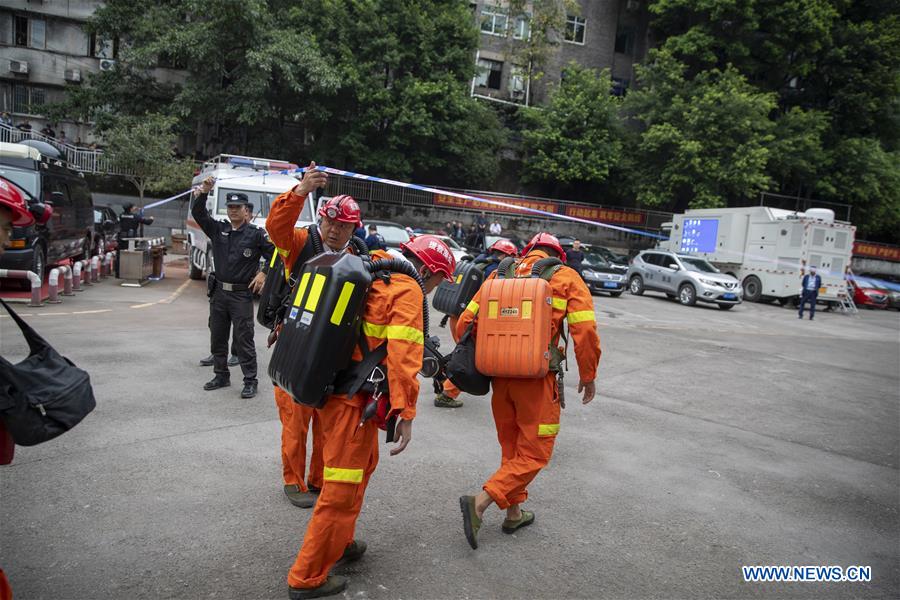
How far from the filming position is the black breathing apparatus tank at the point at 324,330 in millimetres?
2846

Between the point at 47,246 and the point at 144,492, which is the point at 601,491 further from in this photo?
the point at 47,246

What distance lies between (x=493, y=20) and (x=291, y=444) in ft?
111

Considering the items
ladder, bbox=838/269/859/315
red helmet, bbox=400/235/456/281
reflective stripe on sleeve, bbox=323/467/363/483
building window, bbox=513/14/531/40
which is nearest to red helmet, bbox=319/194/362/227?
red helmet, bbox=400/235/456/281

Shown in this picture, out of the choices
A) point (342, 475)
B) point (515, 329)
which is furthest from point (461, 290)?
point (342, 475)

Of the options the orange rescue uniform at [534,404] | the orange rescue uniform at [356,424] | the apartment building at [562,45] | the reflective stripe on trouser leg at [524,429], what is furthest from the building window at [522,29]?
Answer: the orange rescue uniform at [356,424]

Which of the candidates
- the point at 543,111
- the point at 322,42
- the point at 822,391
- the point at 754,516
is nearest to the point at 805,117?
the point at 543,111

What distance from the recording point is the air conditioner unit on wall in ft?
92.4

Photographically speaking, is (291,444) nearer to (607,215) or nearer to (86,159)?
(86,159)

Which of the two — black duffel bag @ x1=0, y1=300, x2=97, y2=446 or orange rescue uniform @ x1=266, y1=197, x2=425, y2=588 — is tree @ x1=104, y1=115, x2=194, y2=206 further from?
black duffel bag @ x1=0, y1=300, x2=97, y2=446

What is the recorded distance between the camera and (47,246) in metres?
11.4

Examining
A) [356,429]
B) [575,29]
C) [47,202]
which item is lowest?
[356,429]

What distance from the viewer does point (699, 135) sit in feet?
90.3

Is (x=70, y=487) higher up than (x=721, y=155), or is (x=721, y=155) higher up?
(x=721, y=155)

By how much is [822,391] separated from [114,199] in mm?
25654
